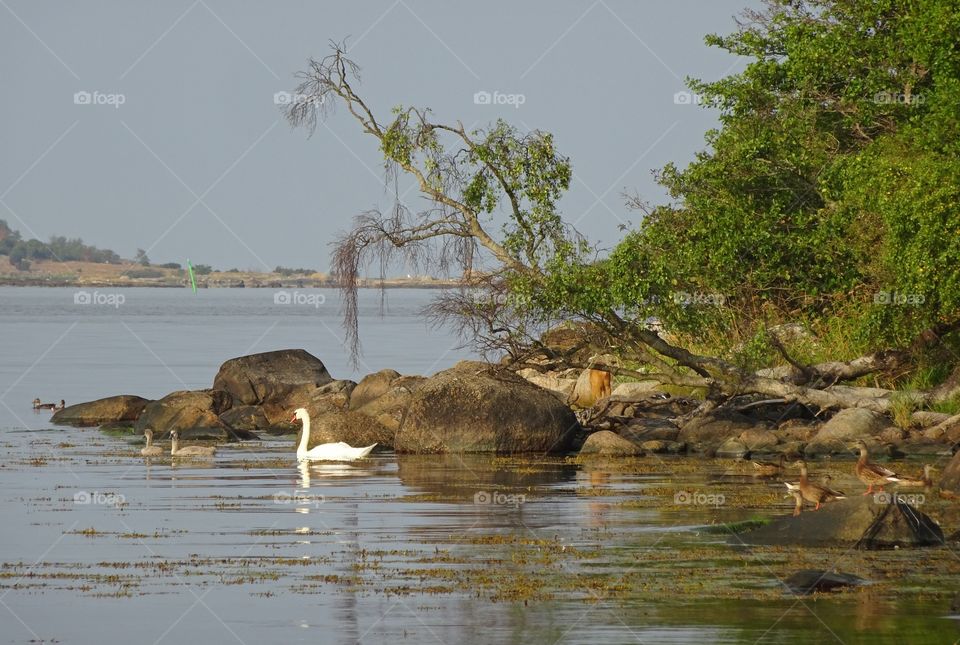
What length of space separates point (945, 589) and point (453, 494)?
9.80 meters

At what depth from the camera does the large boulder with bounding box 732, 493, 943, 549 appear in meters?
17.9

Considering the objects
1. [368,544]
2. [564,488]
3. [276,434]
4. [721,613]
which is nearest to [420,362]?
[276,434]

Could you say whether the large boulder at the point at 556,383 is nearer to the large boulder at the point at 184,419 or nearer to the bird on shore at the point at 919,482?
the large boulder at the point at 184,419

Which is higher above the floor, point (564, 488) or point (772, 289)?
point (772, 289)

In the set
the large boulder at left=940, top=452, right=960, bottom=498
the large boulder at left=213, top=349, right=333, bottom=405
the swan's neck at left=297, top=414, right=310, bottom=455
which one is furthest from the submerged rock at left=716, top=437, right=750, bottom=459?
the large boulder at left=213, top=349, right=333, bottom=405

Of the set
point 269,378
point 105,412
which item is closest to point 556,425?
point 269,378

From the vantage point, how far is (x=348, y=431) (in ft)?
107

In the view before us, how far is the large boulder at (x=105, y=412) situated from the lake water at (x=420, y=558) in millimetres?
9431

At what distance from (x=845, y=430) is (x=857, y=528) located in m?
13.0

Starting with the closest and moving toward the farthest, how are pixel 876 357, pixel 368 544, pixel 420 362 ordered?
pixel 368 544, pixel 876 357, pixel 420 362

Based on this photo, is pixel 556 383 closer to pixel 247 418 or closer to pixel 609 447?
pixel 247 418

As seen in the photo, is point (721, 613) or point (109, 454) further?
point (109, 454)

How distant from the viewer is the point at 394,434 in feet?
107

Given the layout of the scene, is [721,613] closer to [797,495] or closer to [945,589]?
[945,589]
